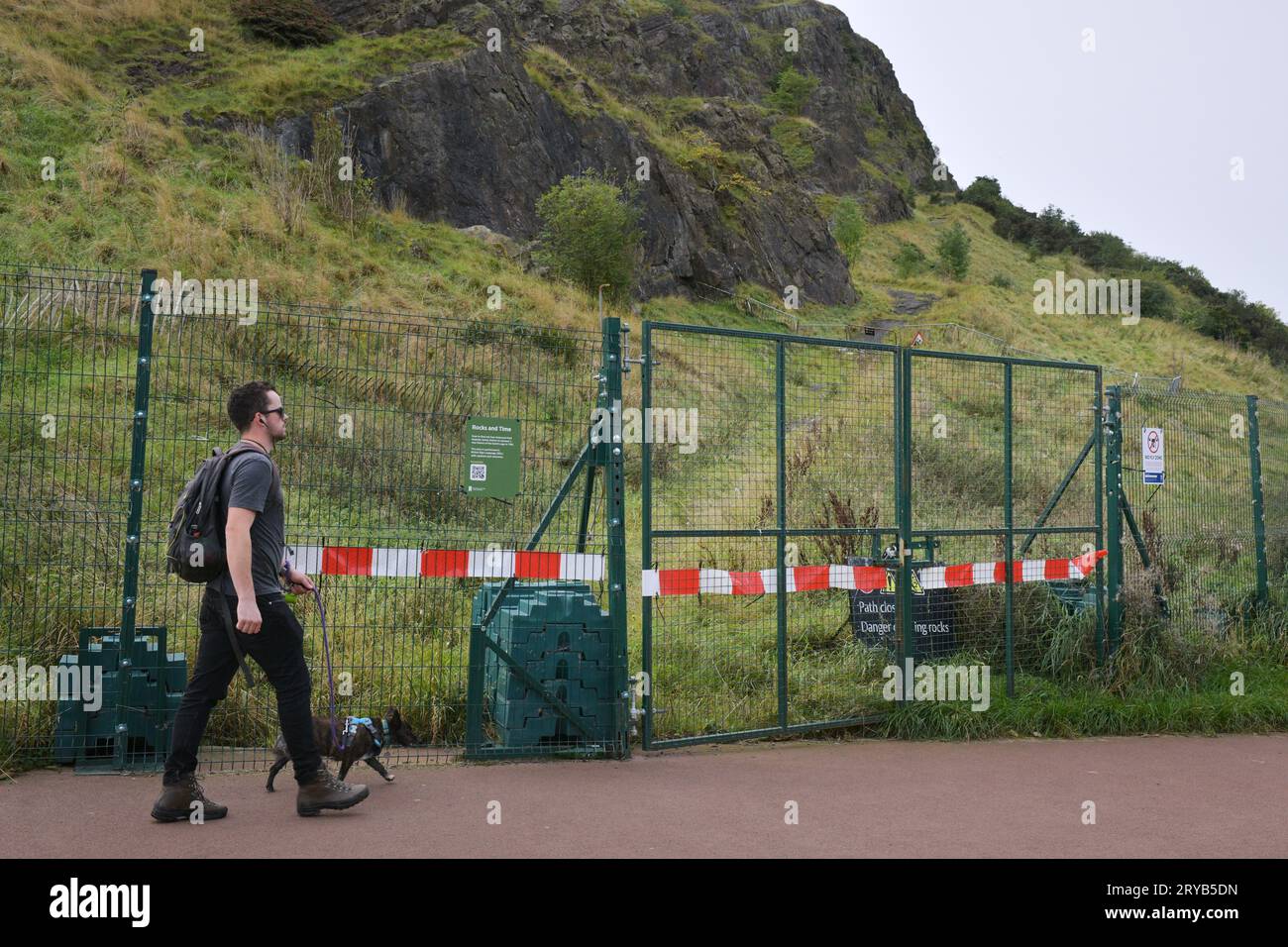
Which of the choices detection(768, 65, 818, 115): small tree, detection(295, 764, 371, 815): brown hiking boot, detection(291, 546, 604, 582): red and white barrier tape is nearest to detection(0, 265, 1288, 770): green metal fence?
detection(291, 546, 604, 582): red and white barrier tape

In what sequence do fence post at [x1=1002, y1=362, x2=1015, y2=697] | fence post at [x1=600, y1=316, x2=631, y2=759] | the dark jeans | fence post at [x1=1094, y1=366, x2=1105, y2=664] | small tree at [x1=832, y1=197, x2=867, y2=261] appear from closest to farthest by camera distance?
the dark jeans < fence post at [x1=600, y1=316, x2=631, y2=759] < fence post at [x1=1002, y1=362, x2=1015, y2=697] < fence post at [x1=1094, y1=366, x2=1105, y2=664] < small tree at [x1=832, y1=197, x2=867, y2=261]

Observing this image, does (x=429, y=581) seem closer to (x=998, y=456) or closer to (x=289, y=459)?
(x=289, y=459)

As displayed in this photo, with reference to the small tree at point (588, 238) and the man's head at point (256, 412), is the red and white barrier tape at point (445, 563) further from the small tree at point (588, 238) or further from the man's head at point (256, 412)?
the small tree at point (588, 238)

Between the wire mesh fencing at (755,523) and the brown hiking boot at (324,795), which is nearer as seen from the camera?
the brown hiking boot at (324,795)

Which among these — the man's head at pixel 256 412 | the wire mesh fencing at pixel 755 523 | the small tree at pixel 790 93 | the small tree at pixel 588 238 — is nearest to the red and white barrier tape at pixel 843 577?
the wire mesh fencing at pixel 755 523

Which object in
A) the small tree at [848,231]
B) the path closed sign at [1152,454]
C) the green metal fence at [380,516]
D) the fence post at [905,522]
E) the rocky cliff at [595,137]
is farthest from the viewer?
the small tree at [848,231]

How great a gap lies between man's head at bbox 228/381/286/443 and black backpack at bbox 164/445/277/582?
156 mm

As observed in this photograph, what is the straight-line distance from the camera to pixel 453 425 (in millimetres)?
6703

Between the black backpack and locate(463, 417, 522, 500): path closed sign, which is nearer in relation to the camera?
the black backpack

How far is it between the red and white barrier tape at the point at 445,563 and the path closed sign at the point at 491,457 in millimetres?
401

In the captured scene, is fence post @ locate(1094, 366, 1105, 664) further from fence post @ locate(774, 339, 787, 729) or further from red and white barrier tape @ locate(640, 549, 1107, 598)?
fence post @ locate(774, 339, 787, 729)

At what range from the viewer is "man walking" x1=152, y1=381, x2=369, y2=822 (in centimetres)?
509

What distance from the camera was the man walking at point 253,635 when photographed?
5.09 metres

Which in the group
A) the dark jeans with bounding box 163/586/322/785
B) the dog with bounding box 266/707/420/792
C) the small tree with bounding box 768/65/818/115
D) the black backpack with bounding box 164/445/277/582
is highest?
the small tree with bounding box 768/65/818/115
